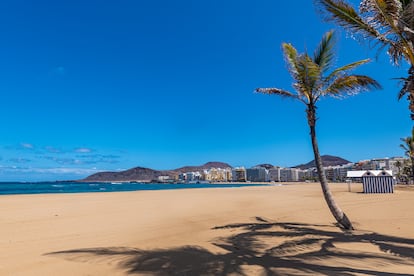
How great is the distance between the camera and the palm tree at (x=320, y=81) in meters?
8.16

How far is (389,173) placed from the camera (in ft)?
73.3

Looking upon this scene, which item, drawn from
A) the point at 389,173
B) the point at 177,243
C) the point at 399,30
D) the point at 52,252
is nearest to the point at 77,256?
the point at 52,252

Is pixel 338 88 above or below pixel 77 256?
above

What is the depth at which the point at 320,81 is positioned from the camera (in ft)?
27.7

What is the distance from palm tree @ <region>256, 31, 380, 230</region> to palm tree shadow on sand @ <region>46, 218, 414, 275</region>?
1.47 m

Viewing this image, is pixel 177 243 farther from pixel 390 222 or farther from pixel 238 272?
pixel 390 222

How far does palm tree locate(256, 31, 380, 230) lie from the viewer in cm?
816

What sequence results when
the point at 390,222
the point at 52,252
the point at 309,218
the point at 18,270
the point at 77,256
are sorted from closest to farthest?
the point at 18,270, the point at 77,256, the point at 52,252, the point at 390,222, the point at 309,218

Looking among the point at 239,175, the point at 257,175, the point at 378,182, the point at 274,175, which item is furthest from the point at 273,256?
the point at 239,175

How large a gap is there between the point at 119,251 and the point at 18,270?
1.74 meters

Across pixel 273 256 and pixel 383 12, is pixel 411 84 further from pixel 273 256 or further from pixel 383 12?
pixel 273 256

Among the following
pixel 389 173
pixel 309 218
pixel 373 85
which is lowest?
pixel 309 218

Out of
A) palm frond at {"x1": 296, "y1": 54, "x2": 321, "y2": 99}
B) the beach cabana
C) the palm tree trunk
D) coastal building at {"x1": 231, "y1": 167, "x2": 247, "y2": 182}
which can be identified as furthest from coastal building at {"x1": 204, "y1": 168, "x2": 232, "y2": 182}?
palm frond at {"x1": 296, "y1": 54, "x2": 321, "y2": 99}

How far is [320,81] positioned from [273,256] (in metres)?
4.99
